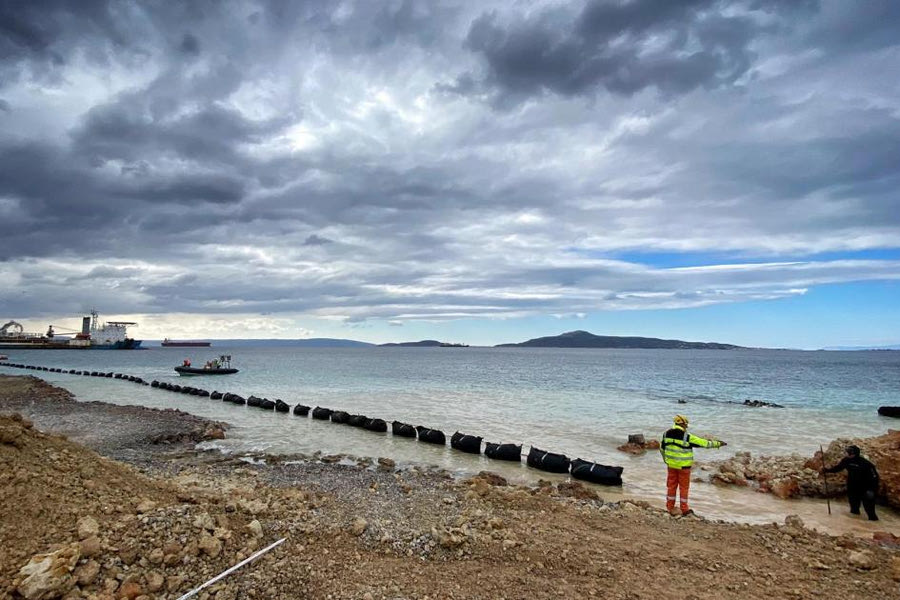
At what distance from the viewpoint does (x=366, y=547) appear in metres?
7.08

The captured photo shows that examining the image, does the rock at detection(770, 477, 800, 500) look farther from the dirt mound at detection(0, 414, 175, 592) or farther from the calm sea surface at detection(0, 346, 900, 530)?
the dirt mound at detection(0, 414, 175, 592)

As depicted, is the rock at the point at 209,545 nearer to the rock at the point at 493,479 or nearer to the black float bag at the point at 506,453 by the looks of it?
the rock at the point at 493,479

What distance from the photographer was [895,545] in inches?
327

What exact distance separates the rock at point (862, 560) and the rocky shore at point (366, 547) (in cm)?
2

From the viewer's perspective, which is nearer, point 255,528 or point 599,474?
point 255,528

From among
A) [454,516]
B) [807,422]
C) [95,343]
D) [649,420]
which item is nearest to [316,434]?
[454,516]

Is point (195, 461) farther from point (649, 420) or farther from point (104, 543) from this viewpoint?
point (649, 420)

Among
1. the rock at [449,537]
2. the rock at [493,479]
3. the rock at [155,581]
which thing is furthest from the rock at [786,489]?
the rock at [155,581]

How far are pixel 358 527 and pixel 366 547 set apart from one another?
1.67ft

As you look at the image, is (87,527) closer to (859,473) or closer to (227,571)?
(227,571)

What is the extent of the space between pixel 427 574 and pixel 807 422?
27115 mm

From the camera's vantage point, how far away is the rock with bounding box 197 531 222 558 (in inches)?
244

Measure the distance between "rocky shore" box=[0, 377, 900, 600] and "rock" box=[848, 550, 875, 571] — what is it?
0.02 meters

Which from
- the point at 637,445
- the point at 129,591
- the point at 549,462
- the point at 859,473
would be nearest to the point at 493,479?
the point at 549,462
